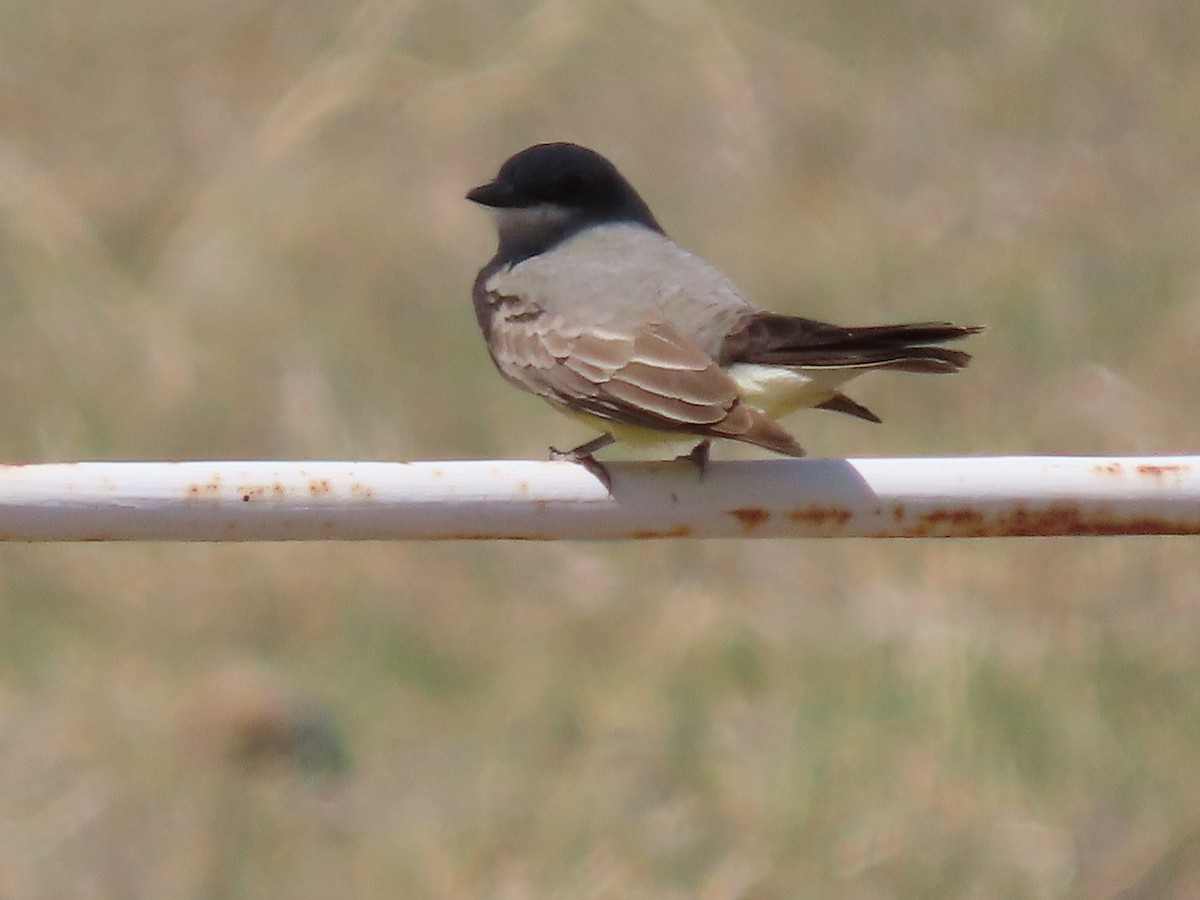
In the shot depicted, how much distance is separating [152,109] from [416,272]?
2158 millimetres

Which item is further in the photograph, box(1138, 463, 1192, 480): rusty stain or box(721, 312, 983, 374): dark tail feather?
box(721, 312, 983, 374): dark tail feather

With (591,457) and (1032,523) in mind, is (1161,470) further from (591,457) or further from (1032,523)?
(591,457)

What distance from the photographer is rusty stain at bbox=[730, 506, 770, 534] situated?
2.68 meters

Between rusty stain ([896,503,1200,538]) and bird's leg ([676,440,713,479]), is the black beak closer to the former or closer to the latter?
bird's leg ([676,440,713,479])

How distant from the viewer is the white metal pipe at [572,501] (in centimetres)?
247

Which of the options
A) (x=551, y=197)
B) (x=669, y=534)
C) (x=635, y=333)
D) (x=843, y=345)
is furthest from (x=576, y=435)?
(x=669, y=534)

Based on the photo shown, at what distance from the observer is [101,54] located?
9602 millimetres

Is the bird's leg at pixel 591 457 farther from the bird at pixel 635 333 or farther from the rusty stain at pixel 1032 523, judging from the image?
the rusty stain at pixel 1032 523

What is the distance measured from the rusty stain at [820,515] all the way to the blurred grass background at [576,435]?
10.3 feet

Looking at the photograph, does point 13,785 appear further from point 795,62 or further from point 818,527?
point 795,62

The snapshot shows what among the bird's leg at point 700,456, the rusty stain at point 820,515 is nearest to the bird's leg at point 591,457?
the bird's leg at point 700,456

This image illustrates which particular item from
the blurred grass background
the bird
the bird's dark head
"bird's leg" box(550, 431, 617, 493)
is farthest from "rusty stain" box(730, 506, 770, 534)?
the blurred grass background

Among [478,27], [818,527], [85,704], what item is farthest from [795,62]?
[818,527]

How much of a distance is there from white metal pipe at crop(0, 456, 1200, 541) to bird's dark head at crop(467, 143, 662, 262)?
1.82 m
